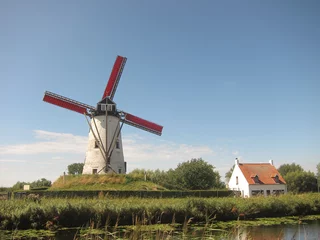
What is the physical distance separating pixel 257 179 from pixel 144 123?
17455 mm

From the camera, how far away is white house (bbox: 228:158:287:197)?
37.7m

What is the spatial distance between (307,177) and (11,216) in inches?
2184

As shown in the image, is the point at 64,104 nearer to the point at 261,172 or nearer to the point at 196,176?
the point at 196,176

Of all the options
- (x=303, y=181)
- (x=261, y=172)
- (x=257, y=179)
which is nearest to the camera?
(x=257, y=179)

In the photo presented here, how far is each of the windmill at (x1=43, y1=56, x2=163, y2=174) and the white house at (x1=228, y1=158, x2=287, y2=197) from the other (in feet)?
56.4

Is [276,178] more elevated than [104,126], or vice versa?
[104,126]

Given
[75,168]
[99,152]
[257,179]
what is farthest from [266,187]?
[75,168]

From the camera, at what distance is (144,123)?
105 ft

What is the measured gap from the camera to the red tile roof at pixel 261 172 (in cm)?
3841

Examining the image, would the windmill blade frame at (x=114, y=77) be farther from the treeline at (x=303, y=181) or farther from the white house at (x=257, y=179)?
the treeline at (x=303, y=181)

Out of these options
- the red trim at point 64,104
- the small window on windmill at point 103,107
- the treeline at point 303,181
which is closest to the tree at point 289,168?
the treeline at point 303,181

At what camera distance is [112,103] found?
30.5 m

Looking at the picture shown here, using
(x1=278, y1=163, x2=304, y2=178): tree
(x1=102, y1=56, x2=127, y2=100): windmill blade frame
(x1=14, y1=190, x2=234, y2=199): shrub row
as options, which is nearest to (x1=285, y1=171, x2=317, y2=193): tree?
(x1=278, y1=163, x2=304, y2=178): tree

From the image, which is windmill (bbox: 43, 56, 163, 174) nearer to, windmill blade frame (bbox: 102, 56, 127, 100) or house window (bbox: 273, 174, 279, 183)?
windmill blade frame (bbox: 102, 56, 127, 100)
